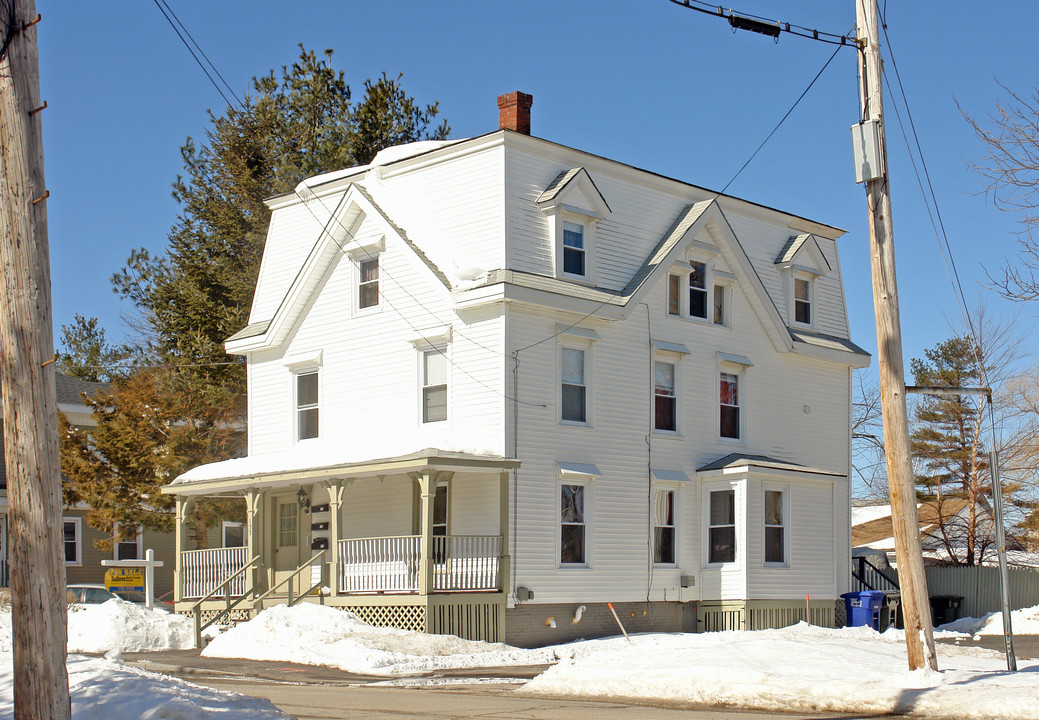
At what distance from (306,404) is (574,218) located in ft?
24.7

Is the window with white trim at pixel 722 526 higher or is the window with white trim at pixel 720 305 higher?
the window with white trim at pixel 720 305

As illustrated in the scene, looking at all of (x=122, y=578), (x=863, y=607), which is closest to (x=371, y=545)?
(x=122, y=578)

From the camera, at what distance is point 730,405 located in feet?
91.9

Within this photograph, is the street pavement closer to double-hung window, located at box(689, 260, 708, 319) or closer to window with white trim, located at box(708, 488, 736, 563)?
window with white trim, located at box(708, 488, 736, 563)

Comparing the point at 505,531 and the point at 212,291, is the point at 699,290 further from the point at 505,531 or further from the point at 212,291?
the point at 212,291

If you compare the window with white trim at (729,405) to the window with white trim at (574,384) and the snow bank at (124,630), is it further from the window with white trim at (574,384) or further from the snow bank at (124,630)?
the snow bank at (124,630)

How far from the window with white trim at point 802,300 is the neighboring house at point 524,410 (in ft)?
2.15

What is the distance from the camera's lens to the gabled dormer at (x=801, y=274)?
98.5ft

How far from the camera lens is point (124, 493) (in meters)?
34.3

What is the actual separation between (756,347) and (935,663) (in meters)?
15.0

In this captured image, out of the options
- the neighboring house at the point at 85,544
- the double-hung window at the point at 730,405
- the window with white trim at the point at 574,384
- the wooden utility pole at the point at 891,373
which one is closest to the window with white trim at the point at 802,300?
the double-hung window at the point at 730,405

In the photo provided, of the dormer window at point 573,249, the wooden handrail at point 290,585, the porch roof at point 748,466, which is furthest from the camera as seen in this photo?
the porch roof at point 748,466

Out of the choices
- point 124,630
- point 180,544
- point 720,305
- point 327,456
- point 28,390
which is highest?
point 720,305

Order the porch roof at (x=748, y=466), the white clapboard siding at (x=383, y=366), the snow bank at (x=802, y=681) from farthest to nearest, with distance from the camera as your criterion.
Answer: the porch roof at (x=748, y=466), the white clapboard siding at (x=383, y=366), the snow bank at (x=802, y=681)
